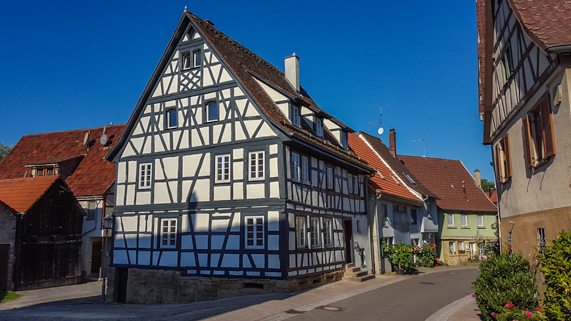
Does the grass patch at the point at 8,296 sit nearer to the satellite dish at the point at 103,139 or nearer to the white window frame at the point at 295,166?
the satellite dish at the point at 103,139

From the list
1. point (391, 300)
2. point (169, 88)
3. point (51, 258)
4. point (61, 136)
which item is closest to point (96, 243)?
point (51, 258)

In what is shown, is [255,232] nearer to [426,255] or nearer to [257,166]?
[257,166]

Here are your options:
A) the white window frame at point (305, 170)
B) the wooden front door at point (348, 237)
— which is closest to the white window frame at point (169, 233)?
the white window frame at point (305, 170)

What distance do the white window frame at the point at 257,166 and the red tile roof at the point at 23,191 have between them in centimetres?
1573

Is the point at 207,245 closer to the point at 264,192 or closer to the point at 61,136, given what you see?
the point at 264,192

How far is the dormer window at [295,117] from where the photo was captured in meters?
20.4

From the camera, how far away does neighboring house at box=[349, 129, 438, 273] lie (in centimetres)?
2656

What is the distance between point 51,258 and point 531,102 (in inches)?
1077

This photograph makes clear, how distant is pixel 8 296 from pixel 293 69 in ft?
62.8

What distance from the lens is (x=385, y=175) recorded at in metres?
31.3

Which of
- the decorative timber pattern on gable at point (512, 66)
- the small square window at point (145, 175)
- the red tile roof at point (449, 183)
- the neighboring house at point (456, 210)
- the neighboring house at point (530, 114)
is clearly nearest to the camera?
the neighboring house at point (530, 114)

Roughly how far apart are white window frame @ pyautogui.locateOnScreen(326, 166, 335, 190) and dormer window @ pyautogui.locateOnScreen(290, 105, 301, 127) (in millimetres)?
2819

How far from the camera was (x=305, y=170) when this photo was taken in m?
20.1

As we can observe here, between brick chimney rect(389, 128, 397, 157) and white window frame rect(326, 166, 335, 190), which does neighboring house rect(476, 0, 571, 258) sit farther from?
brick chimney rect(389, 128, 397, 157)
